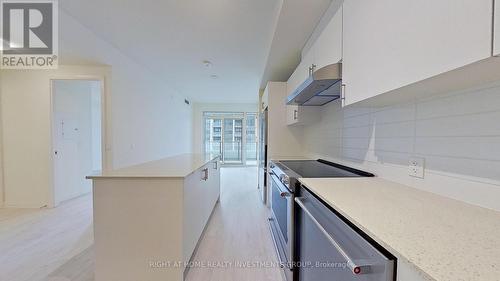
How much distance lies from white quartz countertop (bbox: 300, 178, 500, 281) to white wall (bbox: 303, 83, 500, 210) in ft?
0.27

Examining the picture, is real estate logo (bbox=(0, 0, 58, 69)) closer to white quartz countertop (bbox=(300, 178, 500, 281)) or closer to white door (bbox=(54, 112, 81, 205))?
white door (bbox=(54, 112, 81, 205))

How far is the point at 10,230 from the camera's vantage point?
259cm

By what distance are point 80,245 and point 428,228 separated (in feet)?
9.51

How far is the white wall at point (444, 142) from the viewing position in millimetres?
854

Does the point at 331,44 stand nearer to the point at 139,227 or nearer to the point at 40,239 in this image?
the point at 139,227

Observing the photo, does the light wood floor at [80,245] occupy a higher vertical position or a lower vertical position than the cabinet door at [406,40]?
lower

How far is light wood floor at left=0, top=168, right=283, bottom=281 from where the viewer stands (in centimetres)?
179

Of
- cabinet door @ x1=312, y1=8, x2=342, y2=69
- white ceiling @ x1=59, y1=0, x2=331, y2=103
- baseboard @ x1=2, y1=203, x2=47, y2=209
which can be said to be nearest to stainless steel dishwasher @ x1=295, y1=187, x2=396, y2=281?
cabinet door @ x1=312, y1=8, x2=342, y2=69

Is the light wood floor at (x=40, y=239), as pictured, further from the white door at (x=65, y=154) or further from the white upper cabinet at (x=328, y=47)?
the white upper cabinet at (x=328, y=47)

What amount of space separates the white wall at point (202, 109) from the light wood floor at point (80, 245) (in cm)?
475

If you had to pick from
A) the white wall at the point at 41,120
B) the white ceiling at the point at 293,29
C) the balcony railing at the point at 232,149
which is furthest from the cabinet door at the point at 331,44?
the balcony railing at the point at 232,149

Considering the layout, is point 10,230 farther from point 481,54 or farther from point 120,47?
point 481,54

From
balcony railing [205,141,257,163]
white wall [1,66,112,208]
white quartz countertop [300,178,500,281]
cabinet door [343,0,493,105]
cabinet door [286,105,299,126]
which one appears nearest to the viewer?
white quartz countertop [300,178,500,281]

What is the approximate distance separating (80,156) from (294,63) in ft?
14.1
